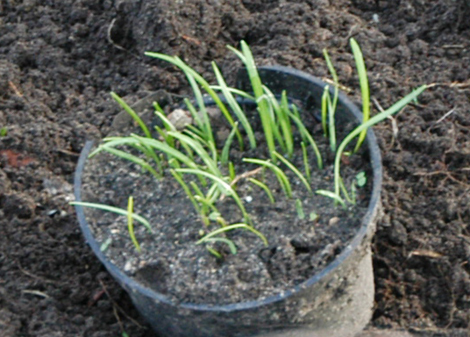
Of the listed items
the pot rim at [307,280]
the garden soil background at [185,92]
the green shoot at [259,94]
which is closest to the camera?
the pot rim at [307,280]

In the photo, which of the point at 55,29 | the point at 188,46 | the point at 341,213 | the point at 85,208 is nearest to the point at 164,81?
the point at 188,46

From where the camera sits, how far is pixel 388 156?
2.03 meters

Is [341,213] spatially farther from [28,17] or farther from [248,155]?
[28,17]

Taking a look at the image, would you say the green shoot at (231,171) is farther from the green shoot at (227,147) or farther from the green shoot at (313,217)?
the green shoot at (313,217)

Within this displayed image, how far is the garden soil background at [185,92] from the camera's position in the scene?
A: 186 cm

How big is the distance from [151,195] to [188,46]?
0.66 m

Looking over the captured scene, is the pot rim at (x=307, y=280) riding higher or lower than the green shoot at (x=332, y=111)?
lower

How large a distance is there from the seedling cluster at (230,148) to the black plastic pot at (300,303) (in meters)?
0.06

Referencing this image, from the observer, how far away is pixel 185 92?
2186 millimetres

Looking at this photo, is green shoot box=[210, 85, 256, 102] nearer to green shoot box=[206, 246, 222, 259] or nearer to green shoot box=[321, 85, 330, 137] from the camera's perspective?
green shoot box=[321, 85, 330, 137]

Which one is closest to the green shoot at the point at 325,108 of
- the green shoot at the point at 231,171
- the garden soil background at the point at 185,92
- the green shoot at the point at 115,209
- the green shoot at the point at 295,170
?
the green shoot at the point at 295,170

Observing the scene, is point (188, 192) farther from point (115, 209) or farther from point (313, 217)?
point (313, 217)

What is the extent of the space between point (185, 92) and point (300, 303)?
873 millimetres

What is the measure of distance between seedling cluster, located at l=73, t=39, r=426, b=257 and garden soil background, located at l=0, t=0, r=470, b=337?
0.33 meters
